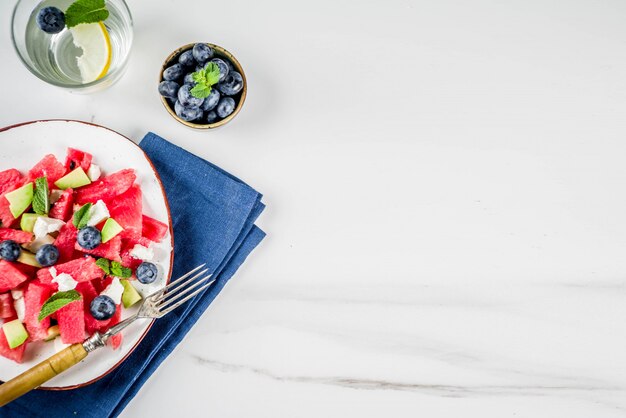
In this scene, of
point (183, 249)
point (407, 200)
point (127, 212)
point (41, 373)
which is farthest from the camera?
point (407, 200)

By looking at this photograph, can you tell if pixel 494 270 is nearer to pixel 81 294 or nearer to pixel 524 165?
pixel 524 165

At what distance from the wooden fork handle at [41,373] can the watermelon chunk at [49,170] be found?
39 centimetres

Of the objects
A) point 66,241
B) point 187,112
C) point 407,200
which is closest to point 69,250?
point 66,241

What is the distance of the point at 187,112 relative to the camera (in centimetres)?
145

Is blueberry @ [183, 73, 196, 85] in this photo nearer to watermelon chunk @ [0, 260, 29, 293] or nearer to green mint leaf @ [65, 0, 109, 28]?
green mint leaf @ [65, 0, 109, 28]

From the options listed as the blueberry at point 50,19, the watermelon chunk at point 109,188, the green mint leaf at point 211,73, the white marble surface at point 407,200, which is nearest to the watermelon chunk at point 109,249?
the watermelon chunk at point 109,188

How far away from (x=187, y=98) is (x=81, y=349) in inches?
24.1

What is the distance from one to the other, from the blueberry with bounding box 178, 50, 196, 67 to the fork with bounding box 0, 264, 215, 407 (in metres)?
0.49

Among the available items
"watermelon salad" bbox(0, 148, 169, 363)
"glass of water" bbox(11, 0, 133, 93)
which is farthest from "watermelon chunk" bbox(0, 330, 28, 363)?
"glass of water" bbox(11, 0, 133, 93)

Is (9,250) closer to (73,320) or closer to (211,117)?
(73,320)

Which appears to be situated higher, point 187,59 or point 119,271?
point 187,59

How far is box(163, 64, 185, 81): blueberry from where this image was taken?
1.47m

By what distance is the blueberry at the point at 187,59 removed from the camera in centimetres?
147

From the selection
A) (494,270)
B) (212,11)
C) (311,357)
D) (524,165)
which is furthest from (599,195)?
(212,11)
